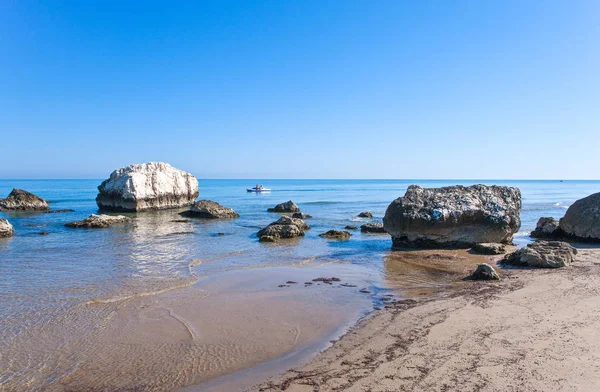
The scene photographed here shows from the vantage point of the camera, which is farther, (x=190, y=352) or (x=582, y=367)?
(x=190, y=352)

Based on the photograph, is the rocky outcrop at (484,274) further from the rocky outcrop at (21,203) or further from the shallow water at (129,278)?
the rocky outcrop at (21,203)

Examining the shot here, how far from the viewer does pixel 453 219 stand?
17.8m

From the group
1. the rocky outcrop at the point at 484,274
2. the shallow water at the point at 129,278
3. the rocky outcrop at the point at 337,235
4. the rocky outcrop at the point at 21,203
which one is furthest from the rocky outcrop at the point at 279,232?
the rocky outcrop at the point at 21,203

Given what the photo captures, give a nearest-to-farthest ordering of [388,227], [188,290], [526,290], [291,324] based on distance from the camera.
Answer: [291,324], [526,290], [188,290], [388,227]

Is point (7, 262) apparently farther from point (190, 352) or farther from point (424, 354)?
point (424, 354)

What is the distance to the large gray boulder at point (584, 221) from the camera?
18.6m

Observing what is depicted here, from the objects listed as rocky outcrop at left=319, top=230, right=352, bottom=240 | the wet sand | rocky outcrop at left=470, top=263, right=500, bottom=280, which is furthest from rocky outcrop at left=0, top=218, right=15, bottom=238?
rocky outcrop at left=470, top=263, right=500, bottom=280

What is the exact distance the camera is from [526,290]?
10.5m

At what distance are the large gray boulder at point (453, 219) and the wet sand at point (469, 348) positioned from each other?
24.9 feet

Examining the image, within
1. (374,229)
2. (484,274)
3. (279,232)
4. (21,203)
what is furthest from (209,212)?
(484,274)

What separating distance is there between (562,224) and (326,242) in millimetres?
11654

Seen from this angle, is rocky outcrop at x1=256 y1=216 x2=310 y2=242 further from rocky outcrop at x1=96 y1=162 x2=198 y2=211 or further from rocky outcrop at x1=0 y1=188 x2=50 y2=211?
rocky outcrop at x1=0 y1=188 x2=50 y2=211

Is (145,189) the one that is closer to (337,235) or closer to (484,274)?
(337,235)

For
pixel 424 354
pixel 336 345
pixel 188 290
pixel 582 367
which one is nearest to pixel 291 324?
pixel 336 345
